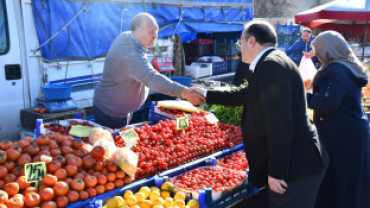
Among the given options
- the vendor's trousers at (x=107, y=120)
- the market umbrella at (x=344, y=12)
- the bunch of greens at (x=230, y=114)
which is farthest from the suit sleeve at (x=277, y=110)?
the market umbrella at (x=344, y=12)

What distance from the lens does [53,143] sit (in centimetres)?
262

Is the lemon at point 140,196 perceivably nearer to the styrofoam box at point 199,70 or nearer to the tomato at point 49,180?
the tomato at point 49,180

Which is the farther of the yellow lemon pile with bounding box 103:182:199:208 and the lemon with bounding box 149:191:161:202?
the lemon with bounding box 149:191:161:202

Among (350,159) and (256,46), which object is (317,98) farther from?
(256,46)

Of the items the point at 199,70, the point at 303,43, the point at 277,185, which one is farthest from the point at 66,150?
the point at 303,43

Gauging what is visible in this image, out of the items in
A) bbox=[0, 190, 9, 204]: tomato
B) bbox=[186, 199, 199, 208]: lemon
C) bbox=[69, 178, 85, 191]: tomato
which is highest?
bbox=[0, 190, 9, 204]: tomato

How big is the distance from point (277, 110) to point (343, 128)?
59.6 inches

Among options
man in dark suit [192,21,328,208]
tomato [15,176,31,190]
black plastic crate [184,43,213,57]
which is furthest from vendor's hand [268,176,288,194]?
black plastic crate [184,43,213,57]

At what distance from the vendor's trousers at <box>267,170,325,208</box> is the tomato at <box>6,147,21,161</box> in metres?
1.89

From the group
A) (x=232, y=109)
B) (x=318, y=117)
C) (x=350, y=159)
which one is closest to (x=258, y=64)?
(x=318, y=117)

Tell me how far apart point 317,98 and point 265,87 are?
1.29 meters

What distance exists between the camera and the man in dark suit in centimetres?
190

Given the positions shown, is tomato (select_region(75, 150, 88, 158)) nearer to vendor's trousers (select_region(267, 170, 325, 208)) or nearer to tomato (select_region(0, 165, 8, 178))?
tomato (select_region(0, 165, 8, 178))

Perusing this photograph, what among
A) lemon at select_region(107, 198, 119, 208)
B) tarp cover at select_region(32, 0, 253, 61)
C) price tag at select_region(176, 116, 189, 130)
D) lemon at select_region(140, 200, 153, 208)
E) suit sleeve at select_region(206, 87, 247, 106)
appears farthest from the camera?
tarp cover at select_region(32, 0, 253, 61)
